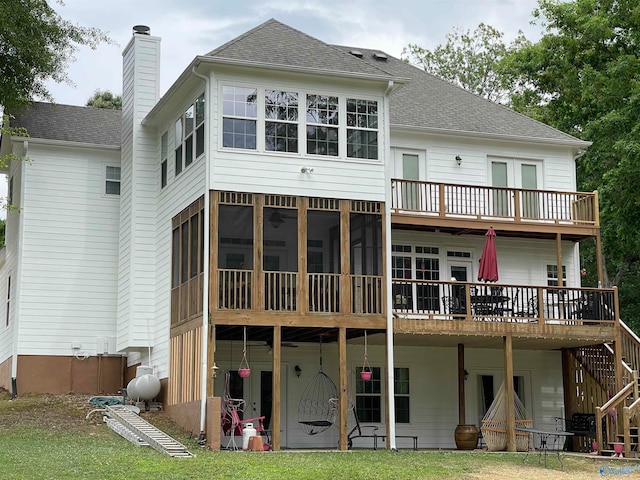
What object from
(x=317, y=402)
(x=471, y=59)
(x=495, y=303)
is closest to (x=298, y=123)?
(x=495, y=303)

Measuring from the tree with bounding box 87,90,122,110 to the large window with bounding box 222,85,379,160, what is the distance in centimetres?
3096

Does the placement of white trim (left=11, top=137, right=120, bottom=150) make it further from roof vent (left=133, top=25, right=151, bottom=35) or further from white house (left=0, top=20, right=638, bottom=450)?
roof vent (left=133, top=25, right=151, bottom=35)

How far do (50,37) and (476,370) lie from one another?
15.7 metres

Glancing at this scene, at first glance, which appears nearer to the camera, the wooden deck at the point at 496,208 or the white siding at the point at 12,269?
the wooden deck at the point at 496,208

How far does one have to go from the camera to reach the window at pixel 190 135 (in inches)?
865

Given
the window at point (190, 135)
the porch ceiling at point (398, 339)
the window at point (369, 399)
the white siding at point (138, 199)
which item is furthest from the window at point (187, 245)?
the window at point (369, 399)

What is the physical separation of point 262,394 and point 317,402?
140 cm

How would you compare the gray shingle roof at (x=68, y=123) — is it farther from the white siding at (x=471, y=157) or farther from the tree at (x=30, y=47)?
the white siding at (x=471, y=157)

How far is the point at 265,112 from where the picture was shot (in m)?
21.7

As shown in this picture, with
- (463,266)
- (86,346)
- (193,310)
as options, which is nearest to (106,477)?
A: (193,310)

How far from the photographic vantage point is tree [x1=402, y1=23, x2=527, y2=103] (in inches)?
1837

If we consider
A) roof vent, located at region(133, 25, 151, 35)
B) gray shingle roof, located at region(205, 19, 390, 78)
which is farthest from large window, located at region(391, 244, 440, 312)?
roof vent, located at region(133, 25, 151, 35)

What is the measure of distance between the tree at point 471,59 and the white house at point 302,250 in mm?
16775

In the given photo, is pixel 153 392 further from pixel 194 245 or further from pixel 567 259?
pixel 567 259
